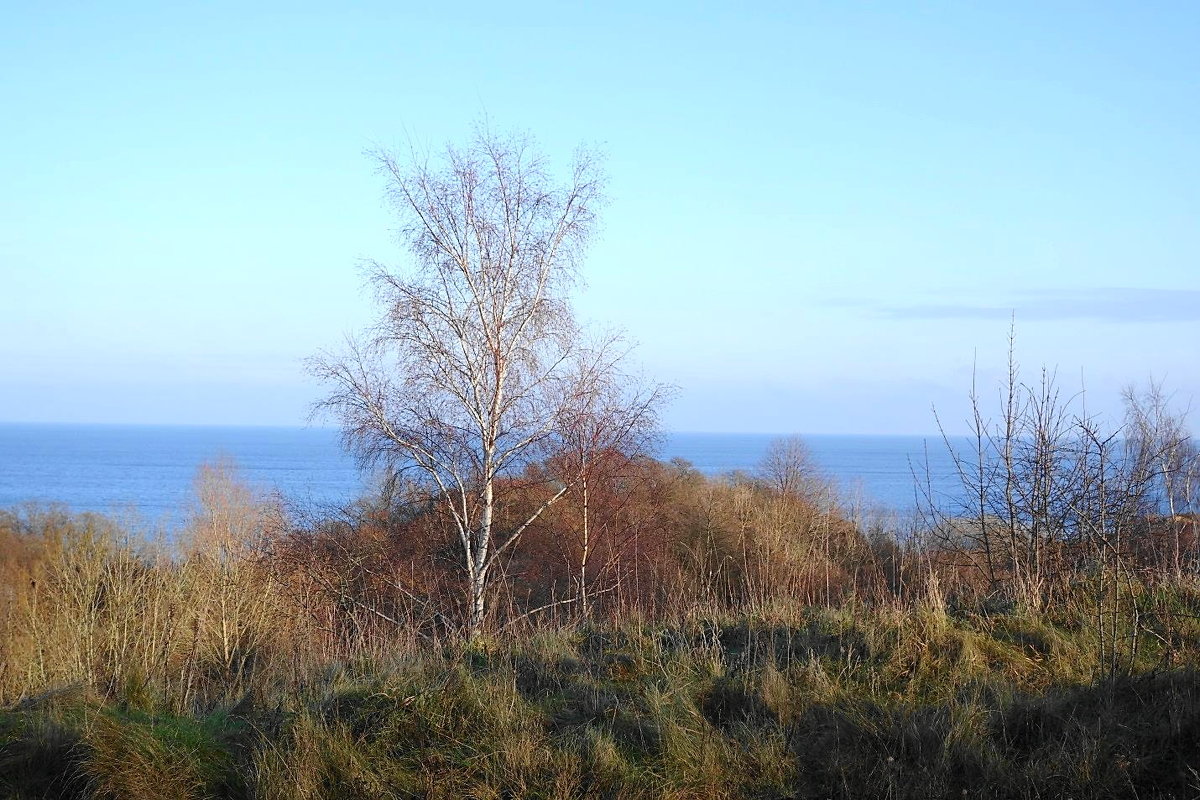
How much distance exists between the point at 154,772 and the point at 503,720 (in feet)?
6.44

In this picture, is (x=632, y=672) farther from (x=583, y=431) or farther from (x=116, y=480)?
(x=116, y=480)

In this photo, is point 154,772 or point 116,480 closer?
point 154,772

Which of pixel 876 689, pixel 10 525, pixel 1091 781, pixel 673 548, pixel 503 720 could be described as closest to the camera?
pixel 1091 781

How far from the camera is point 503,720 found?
18.7ft

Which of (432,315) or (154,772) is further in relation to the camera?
(432,315)

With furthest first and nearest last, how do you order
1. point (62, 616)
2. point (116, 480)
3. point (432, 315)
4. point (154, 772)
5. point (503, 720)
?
1. point (116, 480)
2. point (432, 315)
3. point (62, 616)
4. point (503, 720)
5. point (154, 772)

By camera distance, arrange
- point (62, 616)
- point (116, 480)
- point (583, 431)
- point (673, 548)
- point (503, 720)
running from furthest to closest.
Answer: point (116, 480) < point (673, 548) < point (583, 431) < point (62, 616) < point (503, 720)

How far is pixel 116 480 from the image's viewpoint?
310 ft

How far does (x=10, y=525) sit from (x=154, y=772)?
29610 millimetres

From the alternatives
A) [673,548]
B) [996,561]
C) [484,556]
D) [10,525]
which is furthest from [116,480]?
[996,561]

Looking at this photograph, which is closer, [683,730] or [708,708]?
[683,730]

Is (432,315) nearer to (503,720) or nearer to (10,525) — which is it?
(503,720)

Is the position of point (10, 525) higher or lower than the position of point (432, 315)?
lower

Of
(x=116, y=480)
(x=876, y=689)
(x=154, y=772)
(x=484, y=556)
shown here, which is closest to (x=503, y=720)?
(x=154, y=772)
